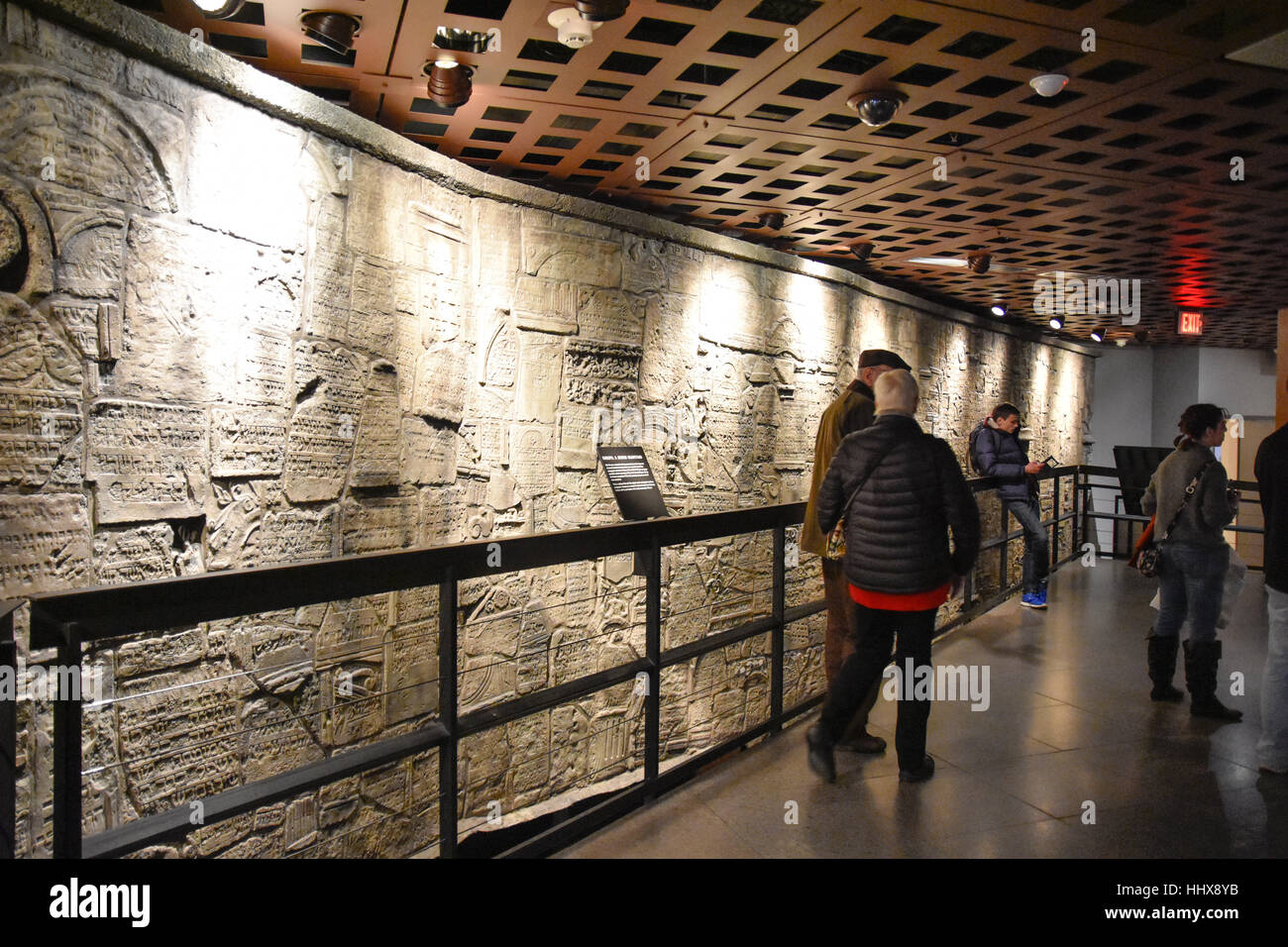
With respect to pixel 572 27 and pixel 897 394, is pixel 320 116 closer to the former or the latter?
pixel 572 27

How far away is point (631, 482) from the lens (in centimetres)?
390

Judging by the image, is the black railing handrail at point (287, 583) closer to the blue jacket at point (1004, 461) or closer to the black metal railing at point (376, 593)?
the black metal railing at point (376, 593)

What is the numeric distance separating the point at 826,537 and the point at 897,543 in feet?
1.36

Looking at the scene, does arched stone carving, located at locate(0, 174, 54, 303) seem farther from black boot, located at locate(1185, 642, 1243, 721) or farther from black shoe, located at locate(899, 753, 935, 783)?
black boot, located at locate(1185, 642, 1243, 721)

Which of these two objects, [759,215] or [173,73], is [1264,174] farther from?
[173,73]

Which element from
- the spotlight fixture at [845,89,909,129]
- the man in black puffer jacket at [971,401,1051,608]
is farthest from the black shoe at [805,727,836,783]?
the man in black puffer jacket at [971,401,1051,608]

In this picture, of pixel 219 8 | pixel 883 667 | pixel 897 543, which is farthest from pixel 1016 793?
pixel 219 8

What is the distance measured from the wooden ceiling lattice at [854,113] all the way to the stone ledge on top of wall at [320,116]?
10 centimetres

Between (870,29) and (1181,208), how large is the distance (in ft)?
9.87

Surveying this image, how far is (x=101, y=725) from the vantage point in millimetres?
2584

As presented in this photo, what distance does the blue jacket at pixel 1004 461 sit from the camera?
6199 millimetres
